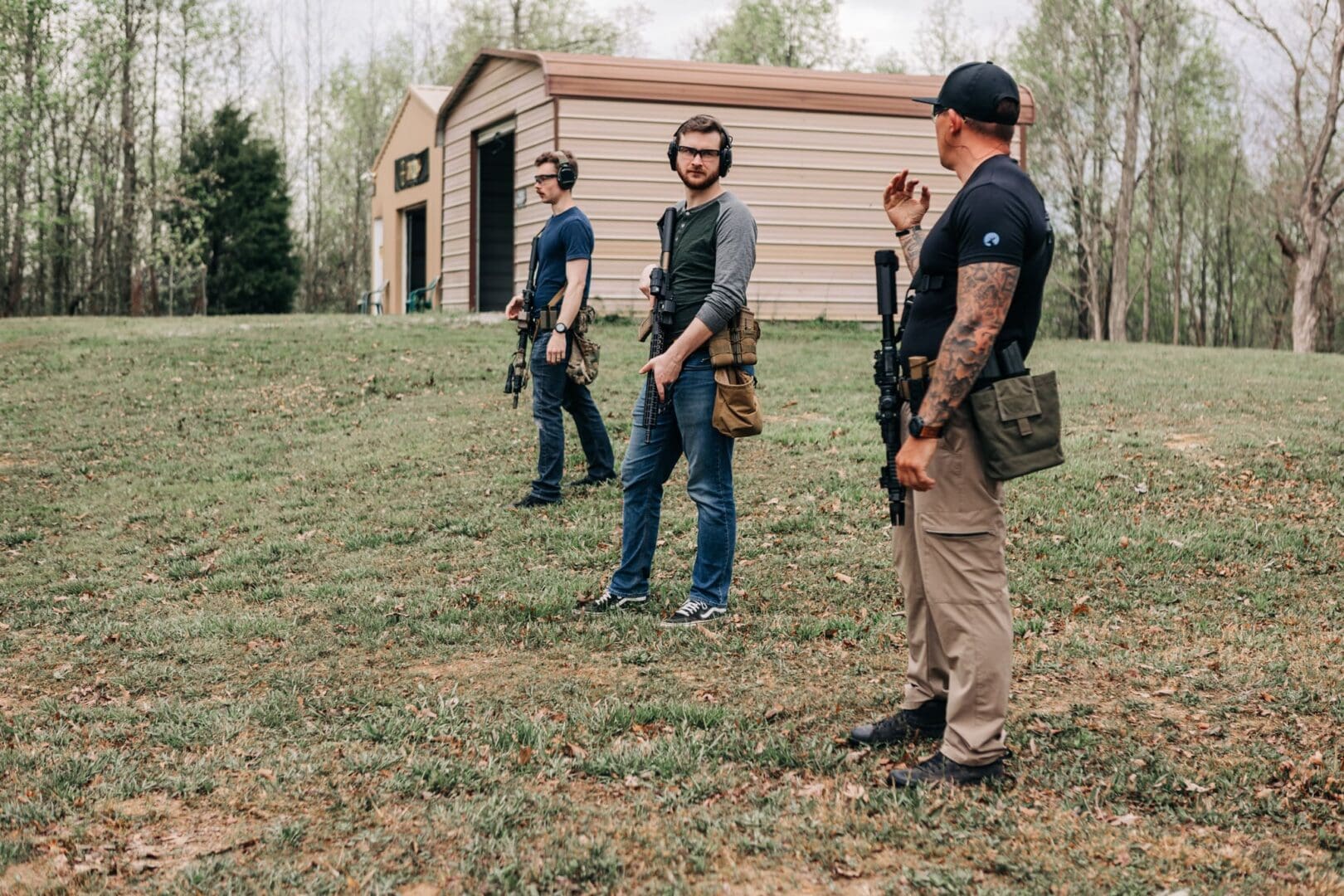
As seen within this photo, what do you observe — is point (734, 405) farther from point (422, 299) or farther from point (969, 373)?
point (422, 299)

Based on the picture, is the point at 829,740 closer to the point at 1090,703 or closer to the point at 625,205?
the point at 1090,703

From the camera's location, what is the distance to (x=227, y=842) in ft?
11.3

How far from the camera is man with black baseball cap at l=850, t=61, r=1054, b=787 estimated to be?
11.3ft

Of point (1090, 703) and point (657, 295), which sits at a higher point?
point (657, 295)

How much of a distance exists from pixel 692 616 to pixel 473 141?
16.1 m

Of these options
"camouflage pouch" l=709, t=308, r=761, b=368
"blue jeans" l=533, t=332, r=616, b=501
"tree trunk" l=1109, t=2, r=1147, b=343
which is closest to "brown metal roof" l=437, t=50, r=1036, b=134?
"blue jeans" l=533, t=332, r=616, b=501

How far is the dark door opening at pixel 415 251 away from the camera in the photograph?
25047mm

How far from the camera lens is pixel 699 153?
5.23 meters

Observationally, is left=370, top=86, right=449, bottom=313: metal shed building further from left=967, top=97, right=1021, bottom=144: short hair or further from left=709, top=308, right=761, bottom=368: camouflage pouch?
left=967, top=97, right=1021, bottom=144: short hair

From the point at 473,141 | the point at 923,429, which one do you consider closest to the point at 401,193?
the point at 473,141

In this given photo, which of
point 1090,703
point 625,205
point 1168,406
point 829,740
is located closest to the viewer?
point 829,740

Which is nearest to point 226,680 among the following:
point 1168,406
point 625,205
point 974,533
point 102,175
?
point 974,533

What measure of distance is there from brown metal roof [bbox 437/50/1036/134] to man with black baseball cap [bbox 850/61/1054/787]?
1375 centimetres

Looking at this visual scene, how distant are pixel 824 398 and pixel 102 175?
2404 cm
